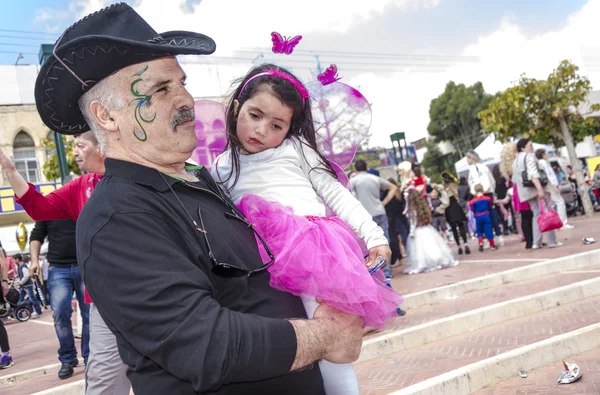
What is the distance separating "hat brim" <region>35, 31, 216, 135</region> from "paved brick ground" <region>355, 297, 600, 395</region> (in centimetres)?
366

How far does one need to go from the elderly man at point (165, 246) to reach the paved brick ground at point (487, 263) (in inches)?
272

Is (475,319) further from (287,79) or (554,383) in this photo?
(287,79)

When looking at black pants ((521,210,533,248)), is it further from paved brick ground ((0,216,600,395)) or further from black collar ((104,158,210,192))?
black collar ((104,158,210,192))

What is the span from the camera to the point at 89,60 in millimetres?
1782

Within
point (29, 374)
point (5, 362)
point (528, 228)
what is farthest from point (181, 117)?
point (528, 228)

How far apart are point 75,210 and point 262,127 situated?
267cm

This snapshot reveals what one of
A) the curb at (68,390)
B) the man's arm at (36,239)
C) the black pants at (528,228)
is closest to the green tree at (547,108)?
the black pants at (528,228)

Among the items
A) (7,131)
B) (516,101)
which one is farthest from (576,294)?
(7,131)

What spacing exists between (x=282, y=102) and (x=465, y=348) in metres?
4.03

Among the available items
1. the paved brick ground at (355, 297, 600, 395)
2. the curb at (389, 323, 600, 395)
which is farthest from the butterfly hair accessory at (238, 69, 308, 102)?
the paved brick ground at (355, 297, 600, 395)

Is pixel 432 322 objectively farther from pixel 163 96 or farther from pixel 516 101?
pixel 516 101

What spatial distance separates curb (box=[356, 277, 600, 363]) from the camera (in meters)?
6.04

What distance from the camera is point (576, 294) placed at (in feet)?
23.0

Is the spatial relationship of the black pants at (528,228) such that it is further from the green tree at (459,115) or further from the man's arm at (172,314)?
the green tree at (459,115)
